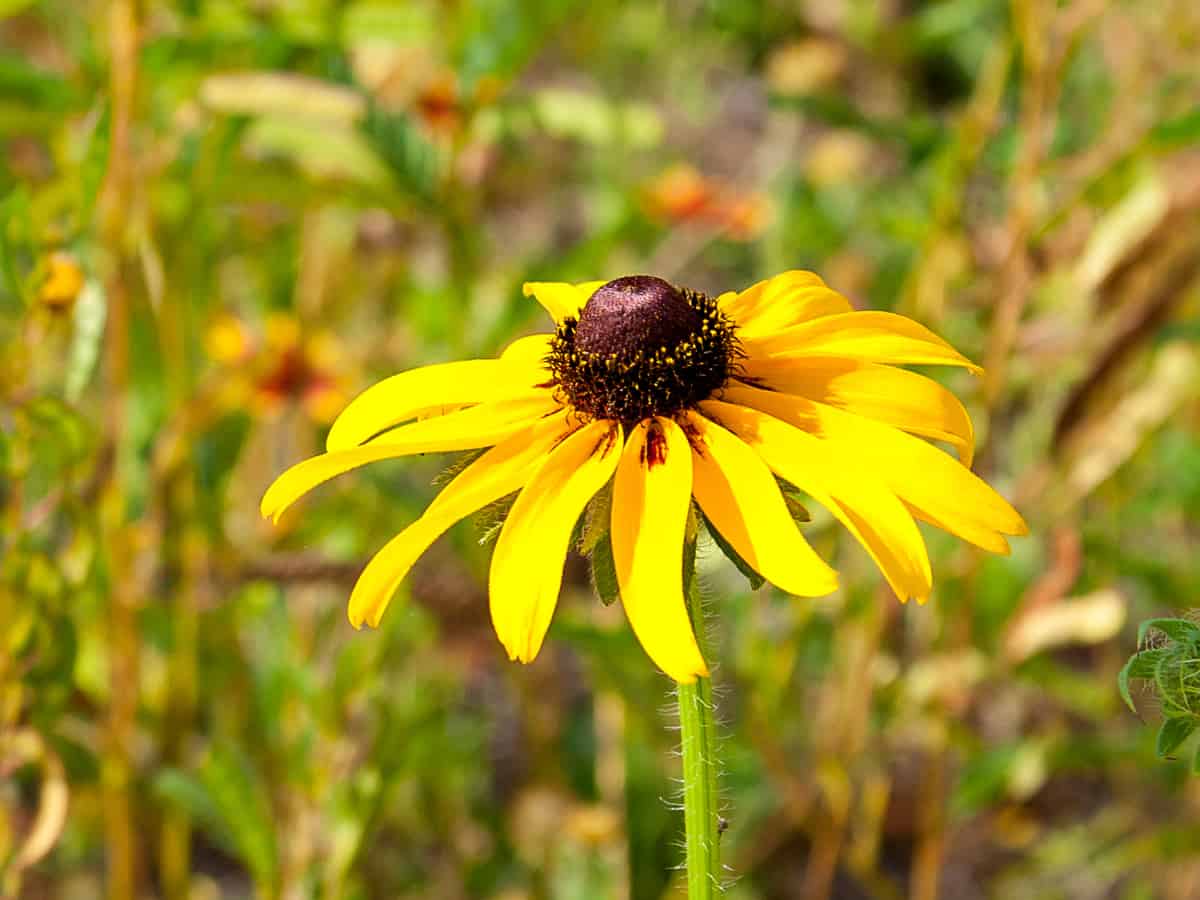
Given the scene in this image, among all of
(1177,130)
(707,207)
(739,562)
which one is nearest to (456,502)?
(739,562)

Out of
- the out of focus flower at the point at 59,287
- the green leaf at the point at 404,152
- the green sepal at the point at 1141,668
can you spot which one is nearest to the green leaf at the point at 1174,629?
the green sepal at the point at 1141,668

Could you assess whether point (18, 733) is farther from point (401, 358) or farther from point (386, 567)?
point (401, 358)

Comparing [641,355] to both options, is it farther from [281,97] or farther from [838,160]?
[838,160]

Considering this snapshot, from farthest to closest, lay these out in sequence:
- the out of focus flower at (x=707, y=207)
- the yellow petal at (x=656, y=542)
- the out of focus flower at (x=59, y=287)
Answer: the out of focus flower at (x=707, y=207)
the out of focus flower at (x=59, y=287)
the yellow petal at (x=656, y=542)

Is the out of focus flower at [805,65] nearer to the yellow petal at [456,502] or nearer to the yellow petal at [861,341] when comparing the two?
the yellow petal at [861,341]

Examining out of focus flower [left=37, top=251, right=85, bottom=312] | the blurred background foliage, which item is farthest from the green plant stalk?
out of focus flower [left=37, top=251, right=85, bottom=312]

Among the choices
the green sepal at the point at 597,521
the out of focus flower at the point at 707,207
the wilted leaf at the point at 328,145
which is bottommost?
the green sepal at the point at 597,521

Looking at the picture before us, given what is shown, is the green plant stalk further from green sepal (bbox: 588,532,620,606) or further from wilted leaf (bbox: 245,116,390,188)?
wilted leaf (bbox: 245,116,390,188)
